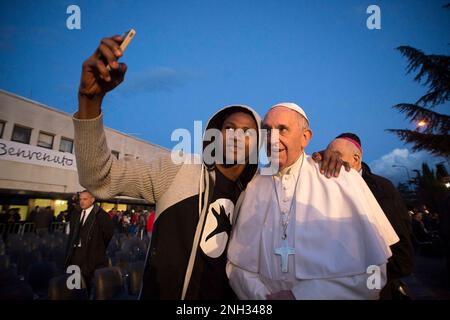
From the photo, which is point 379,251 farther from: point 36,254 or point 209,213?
point 36,254

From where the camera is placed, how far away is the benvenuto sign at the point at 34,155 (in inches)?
733

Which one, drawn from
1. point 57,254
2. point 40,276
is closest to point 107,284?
point 40,276

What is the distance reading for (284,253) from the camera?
1836 millimetres

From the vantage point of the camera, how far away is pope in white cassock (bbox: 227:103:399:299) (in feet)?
5.46

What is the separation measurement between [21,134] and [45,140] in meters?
1.76

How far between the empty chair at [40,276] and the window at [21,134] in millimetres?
19982

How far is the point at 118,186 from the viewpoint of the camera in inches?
64.1

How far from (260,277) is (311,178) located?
2.97ft

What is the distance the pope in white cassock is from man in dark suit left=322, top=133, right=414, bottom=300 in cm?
44

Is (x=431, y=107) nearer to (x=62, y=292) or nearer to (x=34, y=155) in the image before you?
(x=62, y=292)

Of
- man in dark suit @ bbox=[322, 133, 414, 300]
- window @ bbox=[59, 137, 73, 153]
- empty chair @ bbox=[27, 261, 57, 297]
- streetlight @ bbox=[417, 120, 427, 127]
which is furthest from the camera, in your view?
window @ bbox=[59, 137, 73, 153]

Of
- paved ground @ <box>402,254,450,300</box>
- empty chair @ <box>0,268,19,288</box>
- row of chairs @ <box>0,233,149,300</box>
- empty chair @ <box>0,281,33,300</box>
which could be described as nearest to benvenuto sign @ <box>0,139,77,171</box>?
row of chairs @ <box>0,233,149,300</box>

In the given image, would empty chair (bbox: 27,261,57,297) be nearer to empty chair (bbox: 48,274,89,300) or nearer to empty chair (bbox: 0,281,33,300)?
empty chair (bbox: 48,274,89,300)

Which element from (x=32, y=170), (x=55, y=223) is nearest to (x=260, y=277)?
(x=55, y=223)
